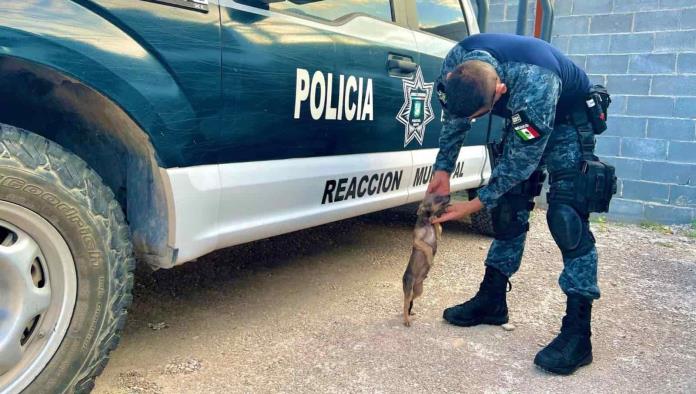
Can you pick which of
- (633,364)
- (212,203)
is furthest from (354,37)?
(633,364)

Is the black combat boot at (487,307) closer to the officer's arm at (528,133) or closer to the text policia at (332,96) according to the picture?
the officer's arm at (528,133)

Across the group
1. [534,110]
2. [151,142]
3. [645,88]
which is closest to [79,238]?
[151,142]

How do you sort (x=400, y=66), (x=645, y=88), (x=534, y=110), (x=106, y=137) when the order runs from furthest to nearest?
(x=645, y=88)
(x=400, y=66)
(x=534, y=110)
(x=106, y=137)

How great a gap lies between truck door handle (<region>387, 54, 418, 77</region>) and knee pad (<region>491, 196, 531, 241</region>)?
32.9 inches

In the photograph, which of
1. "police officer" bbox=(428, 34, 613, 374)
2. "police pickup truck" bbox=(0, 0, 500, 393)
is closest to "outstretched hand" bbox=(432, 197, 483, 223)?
"police officer" bbox=(428, 34, 613, 374)

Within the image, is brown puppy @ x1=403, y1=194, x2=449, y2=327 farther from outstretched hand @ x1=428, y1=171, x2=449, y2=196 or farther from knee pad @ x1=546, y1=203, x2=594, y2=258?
knee pad @ x1=546, y1=203, x2=594, y2=258

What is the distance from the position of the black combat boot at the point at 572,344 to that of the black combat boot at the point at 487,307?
0.38 meters

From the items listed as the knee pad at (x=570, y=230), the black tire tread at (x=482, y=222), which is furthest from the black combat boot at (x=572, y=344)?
the black tire tread at (x=482, y=222)

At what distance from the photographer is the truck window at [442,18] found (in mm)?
3270

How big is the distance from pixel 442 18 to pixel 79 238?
8.68 feet

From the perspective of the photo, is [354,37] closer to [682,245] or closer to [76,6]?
[76,6]

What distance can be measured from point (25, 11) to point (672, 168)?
5.15 meters

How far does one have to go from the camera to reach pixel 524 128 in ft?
6.92

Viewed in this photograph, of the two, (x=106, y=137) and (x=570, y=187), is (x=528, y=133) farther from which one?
(x=106, y=137)
